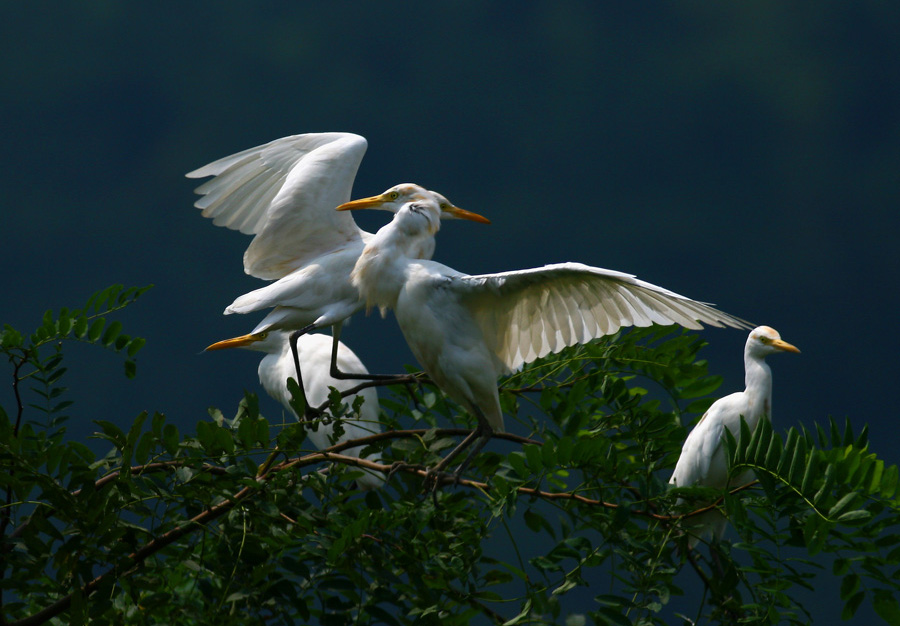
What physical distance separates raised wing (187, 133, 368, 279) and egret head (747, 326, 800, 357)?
933mm

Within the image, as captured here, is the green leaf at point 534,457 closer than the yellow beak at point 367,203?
Yes

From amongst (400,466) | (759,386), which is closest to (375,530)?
(400,466)

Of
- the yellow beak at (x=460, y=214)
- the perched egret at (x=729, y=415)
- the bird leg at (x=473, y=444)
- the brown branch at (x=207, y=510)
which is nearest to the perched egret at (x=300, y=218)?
the yellow beak at (x=460, y=214)

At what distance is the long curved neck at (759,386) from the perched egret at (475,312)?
2.43 ft

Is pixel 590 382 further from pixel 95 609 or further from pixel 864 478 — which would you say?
pixel 95 609

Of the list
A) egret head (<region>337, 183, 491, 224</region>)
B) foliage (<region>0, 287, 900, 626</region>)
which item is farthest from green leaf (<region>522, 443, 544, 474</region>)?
egret head (<region>337, 183, 491, 224</region>)

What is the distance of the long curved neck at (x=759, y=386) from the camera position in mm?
2107

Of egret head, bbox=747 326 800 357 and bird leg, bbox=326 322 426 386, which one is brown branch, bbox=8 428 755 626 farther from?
egret head, bbox=747 326 800 357

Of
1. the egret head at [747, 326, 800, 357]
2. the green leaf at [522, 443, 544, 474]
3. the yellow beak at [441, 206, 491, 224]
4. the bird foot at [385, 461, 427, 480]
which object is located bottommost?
the egret head at [747, 326, 800, 357]

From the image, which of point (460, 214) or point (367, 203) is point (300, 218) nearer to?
point (367, 203)

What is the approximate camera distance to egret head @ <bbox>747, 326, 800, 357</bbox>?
83.4 inches

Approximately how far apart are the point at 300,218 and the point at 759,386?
1.09 m

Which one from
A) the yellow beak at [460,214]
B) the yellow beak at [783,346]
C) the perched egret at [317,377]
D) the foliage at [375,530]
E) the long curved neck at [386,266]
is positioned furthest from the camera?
the perched egret at [317,377]

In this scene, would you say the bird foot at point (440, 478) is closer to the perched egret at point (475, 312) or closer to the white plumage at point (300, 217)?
the perched egret at point (475, 312)
